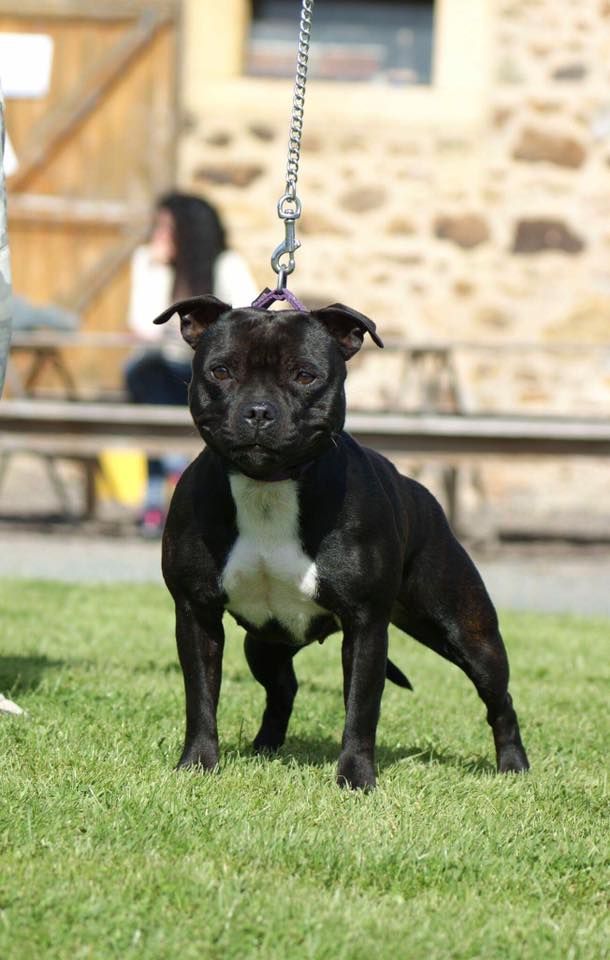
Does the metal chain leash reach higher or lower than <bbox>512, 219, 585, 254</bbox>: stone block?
higher

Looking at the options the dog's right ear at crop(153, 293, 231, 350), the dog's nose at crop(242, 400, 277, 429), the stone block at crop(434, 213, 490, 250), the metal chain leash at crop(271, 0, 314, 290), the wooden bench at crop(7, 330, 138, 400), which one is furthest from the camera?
the stone block at crop(434, 213, 490, 250)

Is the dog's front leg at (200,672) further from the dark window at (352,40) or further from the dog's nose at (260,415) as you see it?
the dark window at (352,40)

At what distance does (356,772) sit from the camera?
12.9ft

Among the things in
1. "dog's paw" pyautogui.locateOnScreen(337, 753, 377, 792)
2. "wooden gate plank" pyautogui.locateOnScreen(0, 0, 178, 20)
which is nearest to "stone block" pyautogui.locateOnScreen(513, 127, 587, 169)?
"wooden gate plank" pyautogui.locateOnScreen(0, 0, 178, 20)

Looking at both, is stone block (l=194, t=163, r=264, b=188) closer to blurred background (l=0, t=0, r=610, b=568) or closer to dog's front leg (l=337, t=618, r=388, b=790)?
blurred background (l=0, t=0, r=610, b=568)

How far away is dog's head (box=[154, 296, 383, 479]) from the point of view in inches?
142

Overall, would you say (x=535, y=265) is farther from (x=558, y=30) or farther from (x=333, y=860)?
(x=333, y=860)

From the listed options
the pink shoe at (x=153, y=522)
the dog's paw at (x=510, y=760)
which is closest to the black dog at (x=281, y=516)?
the dog's paw at (x=510, y=760)

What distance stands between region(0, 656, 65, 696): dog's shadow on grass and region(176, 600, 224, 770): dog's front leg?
1.21m

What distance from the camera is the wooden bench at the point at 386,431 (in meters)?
9.65

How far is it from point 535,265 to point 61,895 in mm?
10114

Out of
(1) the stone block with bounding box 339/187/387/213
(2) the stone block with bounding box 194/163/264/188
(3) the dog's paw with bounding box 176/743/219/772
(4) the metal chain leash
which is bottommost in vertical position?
(3) the dog's paw with bounding box 176/743/219/772

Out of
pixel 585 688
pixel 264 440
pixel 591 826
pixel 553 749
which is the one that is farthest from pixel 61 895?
pixel 585 688

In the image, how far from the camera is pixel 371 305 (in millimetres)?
12578
